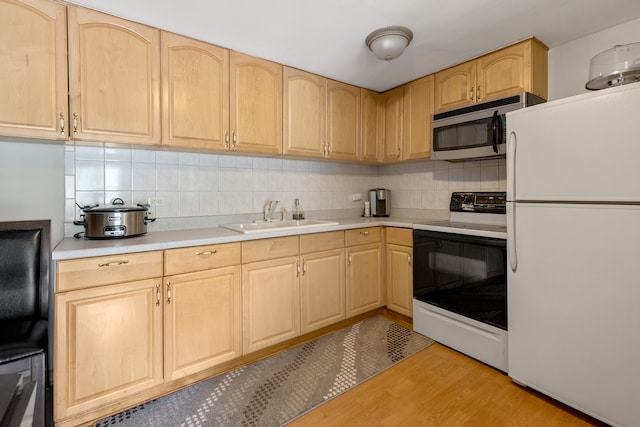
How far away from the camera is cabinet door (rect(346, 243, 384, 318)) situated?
2539mm

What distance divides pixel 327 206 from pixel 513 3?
2053 millimetres

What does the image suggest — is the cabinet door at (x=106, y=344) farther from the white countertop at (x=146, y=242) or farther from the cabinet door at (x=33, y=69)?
the cabinet door at (x=33, y=69)

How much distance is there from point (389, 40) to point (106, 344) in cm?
239

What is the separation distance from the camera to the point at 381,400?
5.42ft

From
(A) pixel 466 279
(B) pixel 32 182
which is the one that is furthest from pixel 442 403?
(B) pixel 32 182

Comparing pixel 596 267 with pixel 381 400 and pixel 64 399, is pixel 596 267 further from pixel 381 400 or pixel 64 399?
pixel 64 399

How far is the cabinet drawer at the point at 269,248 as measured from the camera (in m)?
1.97

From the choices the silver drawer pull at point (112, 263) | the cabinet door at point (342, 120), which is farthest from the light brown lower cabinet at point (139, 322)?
the cabinet door at point (342, 120)

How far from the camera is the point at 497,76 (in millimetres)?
2162

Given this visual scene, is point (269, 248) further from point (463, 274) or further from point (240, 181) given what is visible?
point (463, 274)

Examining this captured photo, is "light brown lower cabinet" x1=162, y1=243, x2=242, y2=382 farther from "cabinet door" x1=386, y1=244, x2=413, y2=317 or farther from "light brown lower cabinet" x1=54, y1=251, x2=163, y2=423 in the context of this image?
"cabinet door" x1=386, y1=244, x2=413, y2=317

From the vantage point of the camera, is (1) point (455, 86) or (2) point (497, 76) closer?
(2) point (497, 76)

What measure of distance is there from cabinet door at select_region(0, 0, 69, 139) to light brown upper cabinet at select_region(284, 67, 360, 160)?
4.54 feet

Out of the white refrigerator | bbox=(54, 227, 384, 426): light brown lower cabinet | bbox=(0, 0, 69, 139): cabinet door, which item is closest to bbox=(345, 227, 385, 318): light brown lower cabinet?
bbox=(54, 227, 384, 426): light brown lower cabinet
